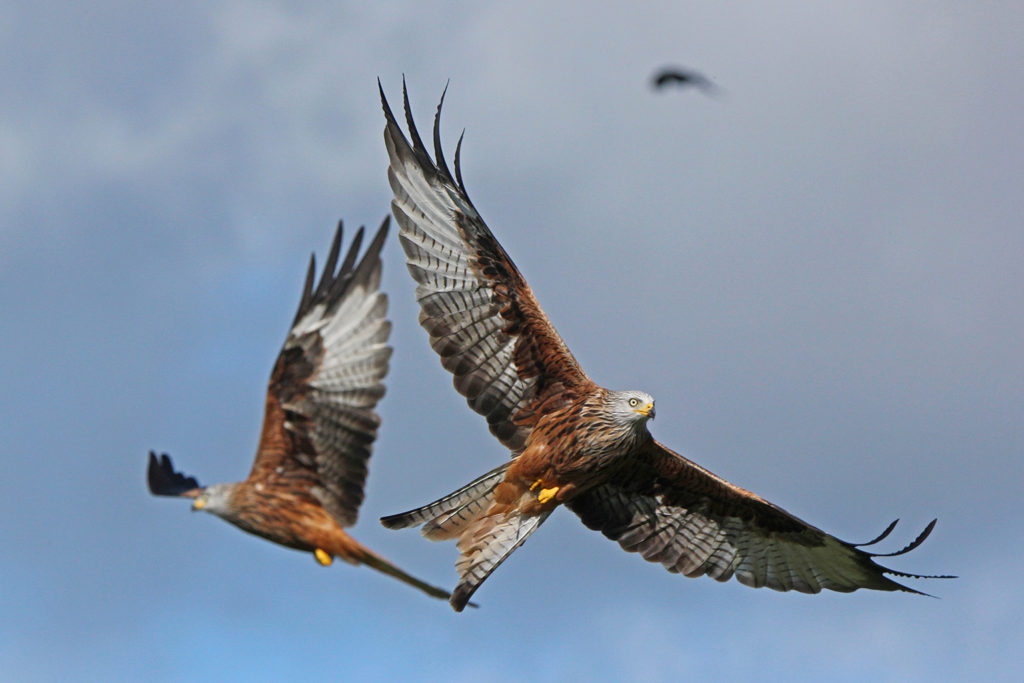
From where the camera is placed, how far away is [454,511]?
1153 cm

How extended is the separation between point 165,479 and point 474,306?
4.47 metres

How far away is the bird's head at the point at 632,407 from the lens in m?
11.0

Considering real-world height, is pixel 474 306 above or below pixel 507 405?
above

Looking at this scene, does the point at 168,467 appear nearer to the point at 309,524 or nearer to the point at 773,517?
the point at 309,524

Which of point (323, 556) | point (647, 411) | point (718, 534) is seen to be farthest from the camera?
point (323, 556)

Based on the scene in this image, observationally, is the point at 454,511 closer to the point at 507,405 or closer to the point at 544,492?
the point at 544,492

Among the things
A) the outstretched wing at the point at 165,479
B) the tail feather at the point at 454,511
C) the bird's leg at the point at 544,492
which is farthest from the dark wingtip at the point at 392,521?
Result: the outstretched wing at the point at 165,479

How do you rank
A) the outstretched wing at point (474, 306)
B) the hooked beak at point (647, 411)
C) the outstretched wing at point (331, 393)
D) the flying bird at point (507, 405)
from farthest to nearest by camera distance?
the outstretched wing at point (331, 393), the outstretched wing at point (474, 306), the flying bird at point (507, 405), the hooked beak at point (647, 411)

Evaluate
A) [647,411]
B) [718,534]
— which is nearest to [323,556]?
[718,534]

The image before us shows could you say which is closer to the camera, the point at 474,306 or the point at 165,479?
the point at 474,306

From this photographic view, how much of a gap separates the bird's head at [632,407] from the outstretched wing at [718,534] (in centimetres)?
122

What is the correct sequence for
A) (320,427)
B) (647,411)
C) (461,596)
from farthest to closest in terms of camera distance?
1. (320,427)
2. (461,596)
3. (647,411)

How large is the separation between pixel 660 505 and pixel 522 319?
7.72ft

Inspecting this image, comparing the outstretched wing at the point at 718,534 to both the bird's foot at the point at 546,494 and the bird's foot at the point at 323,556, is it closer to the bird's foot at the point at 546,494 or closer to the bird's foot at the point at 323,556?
the bird's foot at the point at 546,494
